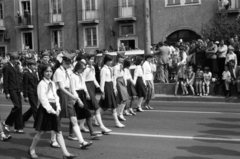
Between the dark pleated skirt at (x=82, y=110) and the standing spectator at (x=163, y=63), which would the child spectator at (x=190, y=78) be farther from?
the dark pleated skirt at (x=82, y=110)

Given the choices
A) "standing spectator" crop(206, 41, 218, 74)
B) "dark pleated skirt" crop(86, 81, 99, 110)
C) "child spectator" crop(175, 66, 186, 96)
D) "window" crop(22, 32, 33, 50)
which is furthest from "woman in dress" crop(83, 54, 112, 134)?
"window" crop(22, 32, 33, 50)

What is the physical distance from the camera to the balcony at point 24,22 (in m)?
35.2

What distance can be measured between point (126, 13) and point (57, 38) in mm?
7605

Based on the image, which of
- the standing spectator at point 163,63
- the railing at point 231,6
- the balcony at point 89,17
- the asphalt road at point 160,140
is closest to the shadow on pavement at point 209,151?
the asphalt road at point 160,140

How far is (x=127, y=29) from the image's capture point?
102 ft

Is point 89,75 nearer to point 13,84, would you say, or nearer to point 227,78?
point 13,84

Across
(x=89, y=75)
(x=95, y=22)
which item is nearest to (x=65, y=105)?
(x=89, y=75)

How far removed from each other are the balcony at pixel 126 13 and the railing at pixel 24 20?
9570mm

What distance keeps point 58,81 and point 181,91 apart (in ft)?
31.7

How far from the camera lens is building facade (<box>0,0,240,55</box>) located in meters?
28.3

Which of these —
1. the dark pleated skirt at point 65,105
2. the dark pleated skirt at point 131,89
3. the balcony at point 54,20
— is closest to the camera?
the dark pleated skirt at point 65,105

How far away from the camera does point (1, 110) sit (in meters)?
13.4

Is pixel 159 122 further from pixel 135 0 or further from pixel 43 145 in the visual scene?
pixel 135 0

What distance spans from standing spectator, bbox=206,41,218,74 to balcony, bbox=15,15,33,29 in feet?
74.4
